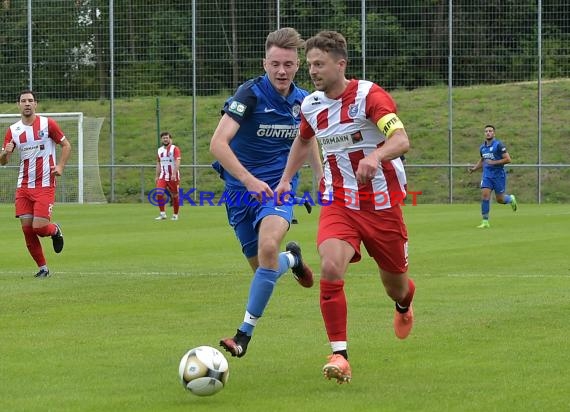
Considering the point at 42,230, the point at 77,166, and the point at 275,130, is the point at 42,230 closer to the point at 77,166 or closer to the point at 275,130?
the point at 275,130

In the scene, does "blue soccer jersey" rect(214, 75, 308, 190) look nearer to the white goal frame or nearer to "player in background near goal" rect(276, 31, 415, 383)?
"player in background near goal" rect(276, 31, 415, 383)

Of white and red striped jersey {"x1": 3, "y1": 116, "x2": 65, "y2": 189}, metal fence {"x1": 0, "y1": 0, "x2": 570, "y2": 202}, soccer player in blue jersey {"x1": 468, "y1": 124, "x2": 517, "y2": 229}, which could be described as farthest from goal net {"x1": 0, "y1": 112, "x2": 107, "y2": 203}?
white and red striped jersey {"x1": 3, "y1": 116, "x2": 65, "y2": 189}

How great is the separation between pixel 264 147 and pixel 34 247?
20.8 feet

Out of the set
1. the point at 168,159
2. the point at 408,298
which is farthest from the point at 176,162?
the point at 408,298

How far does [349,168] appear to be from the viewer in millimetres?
7367

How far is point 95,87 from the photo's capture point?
138 ft

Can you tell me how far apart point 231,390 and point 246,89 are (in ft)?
8.64

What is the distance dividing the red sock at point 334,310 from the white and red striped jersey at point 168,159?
23562mm

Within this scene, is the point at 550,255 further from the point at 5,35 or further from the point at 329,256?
the point at 5,35

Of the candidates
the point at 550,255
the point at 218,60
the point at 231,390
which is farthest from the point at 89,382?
the point at 218,60

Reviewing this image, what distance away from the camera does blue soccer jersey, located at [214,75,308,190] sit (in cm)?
858

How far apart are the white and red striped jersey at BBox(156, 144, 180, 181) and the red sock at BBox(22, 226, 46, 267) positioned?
1599 cm

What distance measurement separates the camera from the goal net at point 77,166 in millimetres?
37844

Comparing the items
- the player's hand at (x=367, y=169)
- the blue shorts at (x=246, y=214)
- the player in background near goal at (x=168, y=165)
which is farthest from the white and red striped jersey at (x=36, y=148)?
Answer: the player in background near goal at (x=168, y=165)
